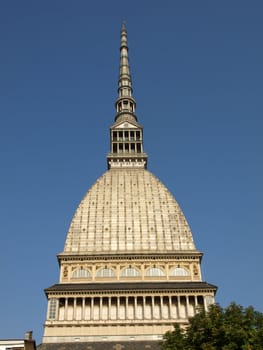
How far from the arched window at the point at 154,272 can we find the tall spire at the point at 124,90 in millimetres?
39826

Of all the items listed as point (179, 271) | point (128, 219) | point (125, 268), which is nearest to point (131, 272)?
point (125, 268)

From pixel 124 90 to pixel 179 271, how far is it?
48.9m

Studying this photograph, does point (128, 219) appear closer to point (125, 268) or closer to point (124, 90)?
point (125, 268)

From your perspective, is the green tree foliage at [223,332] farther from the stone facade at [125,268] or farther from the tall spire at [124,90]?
the tall spire at [124,90]

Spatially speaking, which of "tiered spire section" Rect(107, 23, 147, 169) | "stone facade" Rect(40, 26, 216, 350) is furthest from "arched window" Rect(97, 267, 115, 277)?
"tiered spire section" Rect(107, 23, 147, 169)

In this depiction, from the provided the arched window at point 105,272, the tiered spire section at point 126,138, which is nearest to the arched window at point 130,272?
the arched window at point 105,272

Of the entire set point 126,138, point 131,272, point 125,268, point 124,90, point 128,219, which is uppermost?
point 124,90

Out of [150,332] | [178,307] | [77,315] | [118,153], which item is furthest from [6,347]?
[118,153]

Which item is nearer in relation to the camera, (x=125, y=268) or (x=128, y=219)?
(x=125, y=268)

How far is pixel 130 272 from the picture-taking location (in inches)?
2968

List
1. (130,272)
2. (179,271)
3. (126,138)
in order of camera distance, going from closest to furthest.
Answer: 1. (130,272)
2. (179,271)
3. (126,138)

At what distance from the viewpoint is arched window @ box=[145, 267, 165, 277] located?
75125 millimetres

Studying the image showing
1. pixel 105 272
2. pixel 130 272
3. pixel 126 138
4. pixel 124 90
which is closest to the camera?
pixel 105 272

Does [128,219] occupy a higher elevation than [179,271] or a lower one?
higher
